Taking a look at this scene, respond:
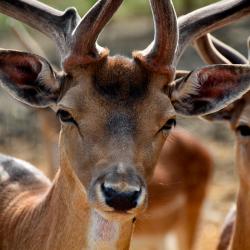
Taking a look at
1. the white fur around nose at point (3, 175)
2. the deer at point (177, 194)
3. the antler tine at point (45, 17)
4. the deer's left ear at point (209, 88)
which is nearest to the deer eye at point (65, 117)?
the antler tine at point (45, 17)

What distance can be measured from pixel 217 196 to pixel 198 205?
6.46 feet

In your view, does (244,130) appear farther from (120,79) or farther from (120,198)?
(120,198)

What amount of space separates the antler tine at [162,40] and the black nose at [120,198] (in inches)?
42.6

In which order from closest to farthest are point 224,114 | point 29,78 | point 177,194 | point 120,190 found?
point 120,190 → point 29,78 → point 224,114 → point 177,194

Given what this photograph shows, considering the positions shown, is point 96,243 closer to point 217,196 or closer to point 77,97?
point 77,97

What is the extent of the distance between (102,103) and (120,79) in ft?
0.72

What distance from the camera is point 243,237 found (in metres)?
7.61

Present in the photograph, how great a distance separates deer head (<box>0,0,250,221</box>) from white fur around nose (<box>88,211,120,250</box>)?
1.21 ft

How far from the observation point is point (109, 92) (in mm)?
6203

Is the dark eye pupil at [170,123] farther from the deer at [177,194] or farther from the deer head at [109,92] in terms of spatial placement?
the deer at [177,194]

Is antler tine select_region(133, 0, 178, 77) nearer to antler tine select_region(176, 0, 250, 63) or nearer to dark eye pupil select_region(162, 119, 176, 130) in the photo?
antler tine select_region(176, 0, 250, 63)

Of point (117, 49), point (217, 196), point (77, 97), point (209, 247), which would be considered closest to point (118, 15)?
point (117, 49)

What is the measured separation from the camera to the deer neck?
248 inches

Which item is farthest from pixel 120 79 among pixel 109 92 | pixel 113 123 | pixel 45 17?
pixel 45 17
